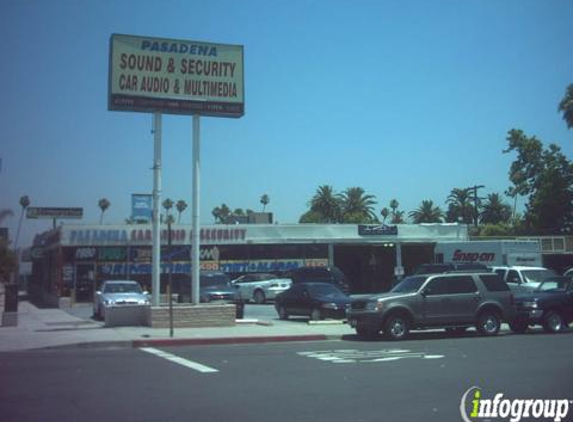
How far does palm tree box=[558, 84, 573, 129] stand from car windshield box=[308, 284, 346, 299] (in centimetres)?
3666

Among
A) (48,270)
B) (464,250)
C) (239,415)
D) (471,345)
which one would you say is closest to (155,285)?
(471,345)

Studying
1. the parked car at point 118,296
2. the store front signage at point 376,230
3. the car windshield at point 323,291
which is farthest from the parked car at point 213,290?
the store front signage at point 376,230

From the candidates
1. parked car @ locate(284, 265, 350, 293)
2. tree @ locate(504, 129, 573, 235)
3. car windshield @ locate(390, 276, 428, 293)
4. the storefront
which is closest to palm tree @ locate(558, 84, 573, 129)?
tree @ locate(504, 129, 573, 235)

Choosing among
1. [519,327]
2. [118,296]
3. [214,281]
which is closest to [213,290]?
[214,281]

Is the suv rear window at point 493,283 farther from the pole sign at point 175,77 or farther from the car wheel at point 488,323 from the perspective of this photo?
the pole sign at point 175,77

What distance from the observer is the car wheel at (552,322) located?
1912cm

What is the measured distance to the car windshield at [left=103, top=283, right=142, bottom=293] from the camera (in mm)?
25422

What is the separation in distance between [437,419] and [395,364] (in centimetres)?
481

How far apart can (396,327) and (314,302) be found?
237 inches

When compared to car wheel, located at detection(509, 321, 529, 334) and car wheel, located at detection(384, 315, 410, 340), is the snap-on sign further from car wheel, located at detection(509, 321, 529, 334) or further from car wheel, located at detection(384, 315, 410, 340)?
car wheel, located at detection(384, 315, 410, 340)

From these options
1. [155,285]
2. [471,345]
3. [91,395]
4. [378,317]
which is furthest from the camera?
[155,285]

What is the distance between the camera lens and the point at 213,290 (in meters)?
28.0

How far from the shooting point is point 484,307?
61.0 feet

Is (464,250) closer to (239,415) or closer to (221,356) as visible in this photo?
(221,356)
